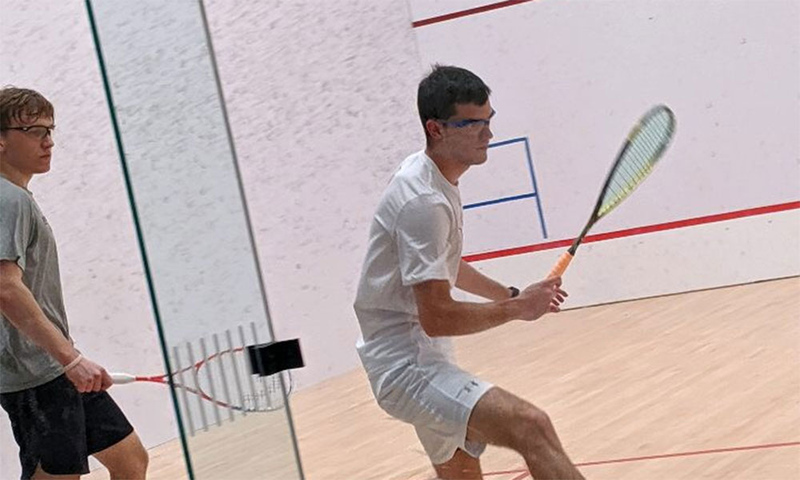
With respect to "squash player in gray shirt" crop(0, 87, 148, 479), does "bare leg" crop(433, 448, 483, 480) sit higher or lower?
lower

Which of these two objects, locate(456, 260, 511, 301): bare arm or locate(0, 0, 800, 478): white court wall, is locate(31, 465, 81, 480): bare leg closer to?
locate(456, 260, 511, 301): bare arm

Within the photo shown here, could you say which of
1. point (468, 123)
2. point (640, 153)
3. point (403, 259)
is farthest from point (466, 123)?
point (640, 153)

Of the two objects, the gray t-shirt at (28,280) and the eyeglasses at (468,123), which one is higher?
the eyeglasses at (468,123)

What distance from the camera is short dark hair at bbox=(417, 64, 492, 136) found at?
225 cm

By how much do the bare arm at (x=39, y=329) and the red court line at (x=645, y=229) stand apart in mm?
4320

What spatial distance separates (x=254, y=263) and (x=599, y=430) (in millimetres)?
2275

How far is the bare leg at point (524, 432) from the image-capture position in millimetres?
1985

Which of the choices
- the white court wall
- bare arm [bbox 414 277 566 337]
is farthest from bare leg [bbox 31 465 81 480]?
the white court wall

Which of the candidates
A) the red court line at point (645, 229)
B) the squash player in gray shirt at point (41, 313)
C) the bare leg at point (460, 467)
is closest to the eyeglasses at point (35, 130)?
the squash player in gray shirt at point (41, 313)

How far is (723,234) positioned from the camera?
6.27 meters

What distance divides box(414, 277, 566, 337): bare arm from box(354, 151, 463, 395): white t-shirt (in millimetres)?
32

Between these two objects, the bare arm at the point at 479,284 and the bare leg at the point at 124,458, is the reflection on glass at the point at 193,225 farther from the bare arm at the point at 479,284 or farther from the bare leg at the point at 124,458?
the bare leg at the point at 124,458

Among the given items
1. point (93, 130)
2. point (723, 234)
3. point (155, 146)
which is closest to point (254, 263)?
point (155, 146)

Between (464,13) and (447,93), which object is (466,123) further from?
(464,13)
